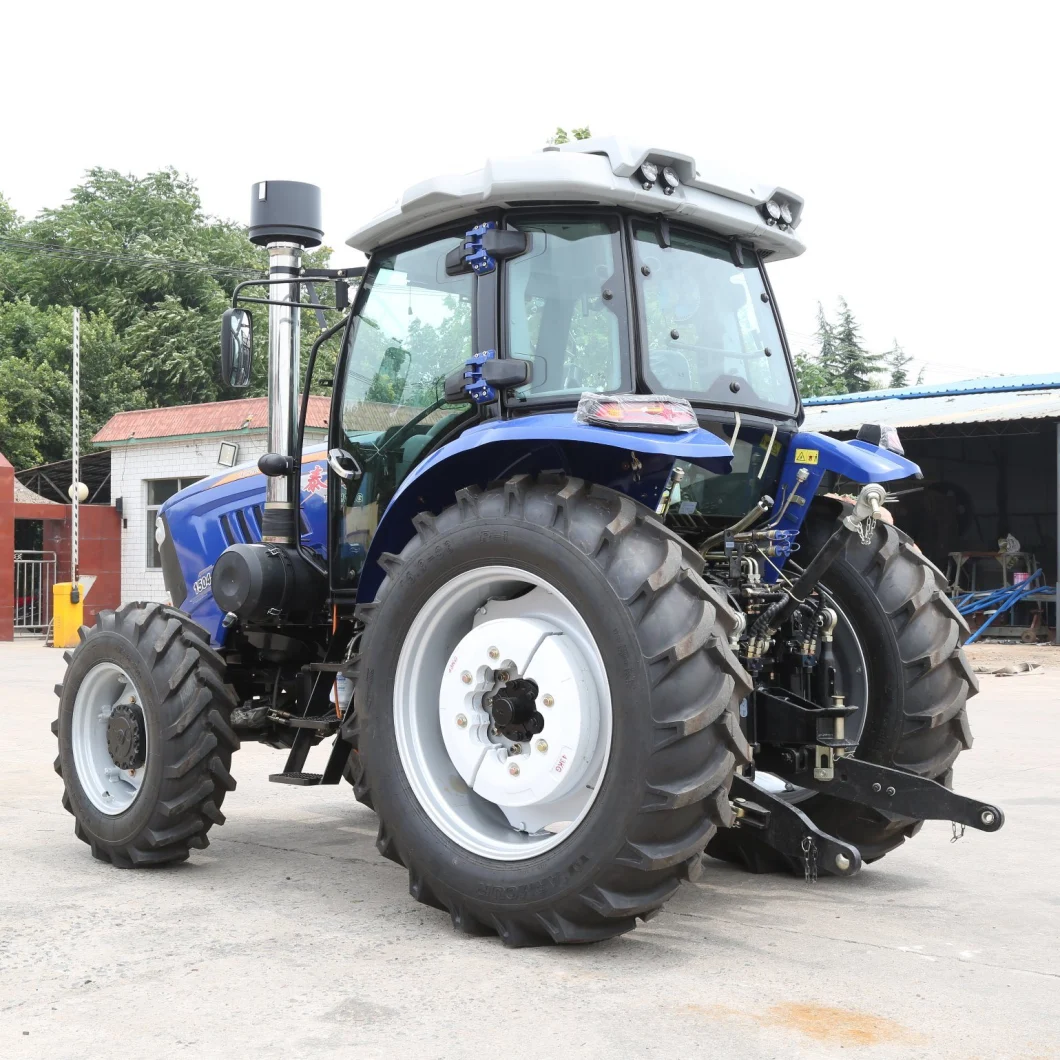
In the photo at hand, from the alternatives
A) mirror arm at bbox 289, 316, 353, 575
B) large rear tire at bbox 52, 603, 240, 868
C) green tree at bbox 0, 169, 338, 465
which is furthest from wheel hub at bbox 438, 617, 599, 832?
green tree at bbox 0, 169, 338, 465

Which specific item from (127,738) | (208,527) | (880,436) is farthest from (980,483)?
(127,738)

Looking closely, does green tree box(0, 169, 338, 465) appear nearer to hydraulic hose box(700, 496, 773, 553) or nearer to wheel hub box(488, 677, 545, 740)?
hydraulic hose box(700, 496, 773, 553)

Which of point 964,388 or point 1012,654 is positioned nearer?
point 1012,654

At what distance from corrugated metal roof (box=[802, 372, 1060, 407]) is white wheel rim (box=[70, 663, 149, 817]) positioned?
728 inches

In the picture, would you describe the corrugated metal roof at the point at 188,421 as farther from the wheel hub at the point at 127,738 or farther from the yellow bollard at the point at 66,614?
the wheel hub at the point at 127,738

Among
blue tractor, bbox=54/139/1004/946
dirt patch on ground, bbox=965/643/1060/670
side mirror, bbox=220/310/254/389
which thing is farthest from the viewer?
dirt patch on ground, bbox=965/643/1060/670

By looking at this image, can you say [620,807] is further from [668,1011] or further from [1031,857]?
[1031,857]

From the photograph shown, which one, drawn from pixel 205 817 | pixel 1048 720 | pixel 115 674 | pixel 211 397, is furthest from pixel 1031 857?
pixel 211 397

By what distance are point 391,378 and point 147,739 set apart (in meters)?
1.81

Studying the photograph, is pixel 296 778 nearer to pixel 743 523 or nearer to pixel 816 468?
pixel 743 523

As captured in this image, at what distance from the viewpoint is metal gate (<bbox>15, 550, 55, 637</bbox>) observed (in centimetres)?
2672

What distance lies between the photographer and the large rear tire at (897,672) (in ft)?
17.2

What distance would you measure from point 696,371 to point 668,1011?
233cm

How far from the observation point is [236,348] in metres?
5.81
